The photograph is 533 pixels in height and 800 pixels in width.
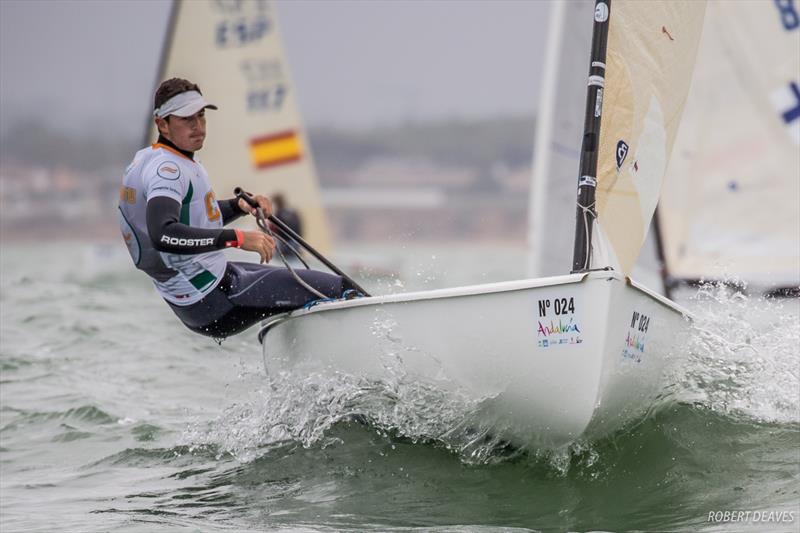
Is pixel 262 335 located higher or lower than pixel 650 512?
higher

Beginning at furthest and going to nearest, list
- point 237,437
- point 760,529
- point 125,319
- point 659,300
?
point 125,319 → point 237,437 → point 659,300 → point 760,529

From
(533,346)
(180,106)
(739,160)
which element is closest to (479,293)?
(533,346)

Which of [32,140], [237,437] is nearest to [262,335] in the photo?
[237,437]

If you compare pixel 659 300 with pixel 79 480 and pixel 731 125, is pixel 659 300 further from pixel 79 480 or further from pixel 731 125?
pixel 731 125

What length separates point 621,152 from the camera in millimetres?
3412

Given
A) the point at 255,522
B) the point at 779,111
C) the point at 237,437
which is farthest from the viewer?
the point at 779,111

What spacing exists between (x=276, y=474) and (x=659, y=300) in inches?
53.6

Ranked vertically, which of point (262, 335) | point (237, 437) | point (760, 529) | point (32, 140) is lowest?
point (760, 529)

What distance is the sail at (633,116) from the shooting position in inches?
132

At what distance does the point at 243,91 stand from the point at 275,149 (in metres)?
0.64

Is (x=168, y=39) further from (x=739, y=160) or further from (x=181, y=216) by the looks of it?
(x=181, y=216)

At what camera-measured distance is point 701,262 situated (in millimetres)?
6773

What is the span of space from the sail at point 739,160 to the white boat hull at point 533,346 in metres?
2.94

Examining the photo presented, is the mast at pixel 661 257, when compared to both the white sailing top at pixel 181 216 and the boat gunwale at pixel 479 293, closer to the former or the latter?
the boat gunwale at pixel 479 293
